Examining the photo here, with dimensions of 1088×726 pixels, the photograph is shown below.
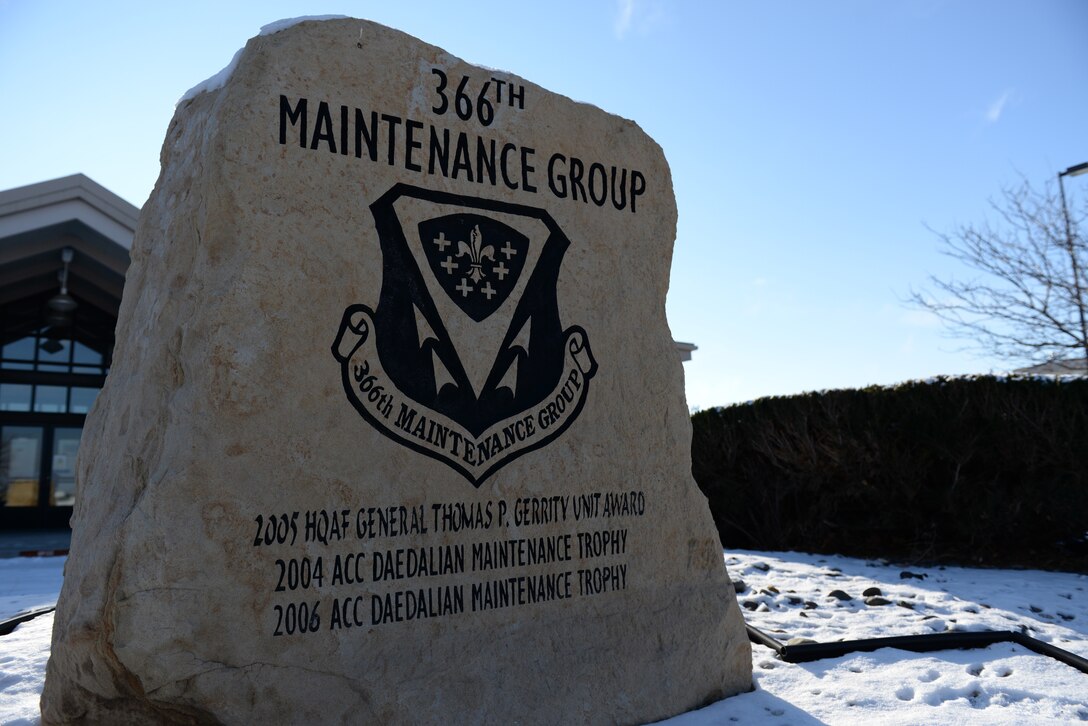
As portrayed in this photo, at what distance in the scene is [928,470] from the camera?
26.0ft

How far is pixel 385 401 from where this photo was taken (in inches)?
129

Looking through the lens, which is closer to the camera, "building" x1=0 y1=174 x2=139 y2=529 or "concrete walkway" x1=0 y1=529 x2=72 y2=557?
"concrete walkway" x1=0 y1=529 x2=72 y2=557

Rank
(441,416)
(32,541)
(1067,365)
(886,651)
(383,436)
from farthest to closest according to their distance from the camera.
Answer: (1067,365), (32,541), (886,651), (441,416), (383,436)

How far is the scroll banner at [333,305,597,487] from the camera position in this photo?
3.24 metres

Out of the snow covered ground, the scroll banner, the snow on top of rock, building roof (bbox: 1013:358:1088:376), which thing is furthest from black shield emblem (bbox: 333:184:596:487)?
building roof (bbox: 1013:358:1088:376)

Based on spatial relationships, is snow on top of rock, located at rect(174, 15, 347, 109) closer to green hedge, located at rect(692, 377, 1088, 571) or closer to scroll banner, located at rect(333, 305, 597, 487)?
scroll banner, located at rect(333, 305, 597, 487)

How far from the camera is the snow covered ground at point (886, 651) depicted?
3688mm

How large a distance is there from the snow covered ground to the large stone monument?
42 centimetres

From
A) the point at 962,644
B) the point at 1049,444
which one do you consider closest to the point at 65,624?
the point at 962,644

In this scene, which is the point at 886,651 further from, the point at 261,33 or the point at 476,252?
the point at 261,33

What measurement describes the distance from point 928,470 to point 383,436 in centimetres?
656

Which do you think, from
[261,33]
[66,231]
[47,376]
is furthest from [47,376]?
[261,33]

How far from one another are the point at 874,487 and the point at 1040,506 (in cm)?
146

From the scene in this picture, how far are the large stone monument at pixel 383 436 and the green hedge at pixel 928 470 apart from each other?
4671 mm
